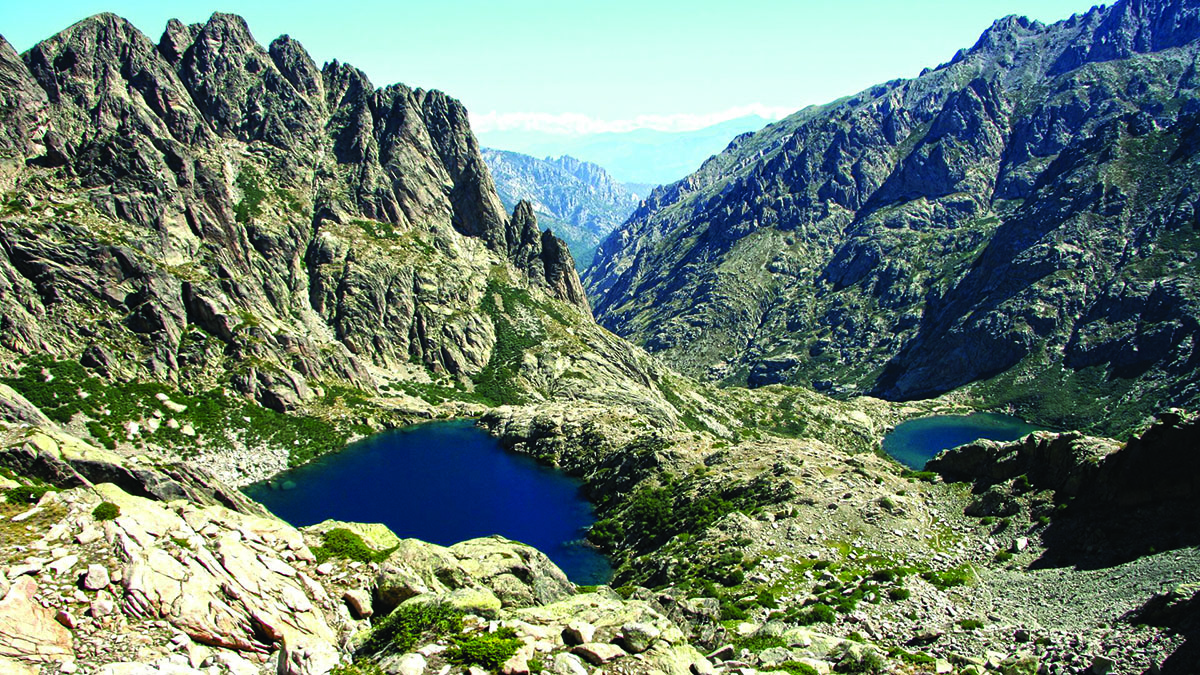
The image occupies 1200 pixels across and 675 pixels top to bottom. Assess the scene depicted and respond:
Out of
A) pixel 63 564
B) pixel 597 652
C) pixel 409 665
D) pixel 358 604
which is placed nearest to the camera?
pixel 63 564

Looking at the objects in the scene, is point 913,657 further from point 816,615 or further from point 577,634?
point 577,634

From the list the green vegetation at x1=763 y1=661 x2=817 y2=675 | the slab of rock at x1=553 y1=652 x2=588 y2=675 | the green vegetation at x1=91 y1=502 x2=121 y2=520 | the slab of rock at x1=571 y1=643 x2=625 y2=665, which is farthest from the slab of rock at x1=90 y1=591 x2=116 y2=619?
the green vegetation at x1=763 y1=661 x2=817 y2=675

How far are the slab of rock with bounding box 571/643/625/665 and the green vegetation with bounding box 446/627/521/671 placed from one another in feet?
8.35

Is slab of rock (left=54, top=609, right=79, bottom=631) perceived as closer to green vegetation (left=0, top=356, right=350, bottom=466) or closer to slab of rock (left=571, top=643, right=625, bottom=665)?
slab of rock (left=571, top=643, right=625, bottom=665)

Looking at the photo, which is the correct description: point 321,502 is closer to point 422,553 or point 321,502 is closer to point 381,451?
point 381,451

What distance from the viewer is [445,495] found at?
456ft

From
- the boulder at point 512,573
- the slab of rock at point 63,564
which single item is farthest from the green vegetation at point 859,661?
the slab of rock at point 63,564

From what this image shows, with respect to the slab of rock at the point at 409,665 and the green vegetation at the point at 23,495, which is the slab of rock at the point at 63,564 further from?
the slab of rock at the point at 409,665

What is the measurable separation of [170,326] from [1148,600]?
18693 cm

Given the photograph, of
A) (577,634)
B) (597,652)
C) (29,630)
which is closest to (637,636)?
(597,652)

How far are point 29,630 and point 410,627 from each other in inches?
480

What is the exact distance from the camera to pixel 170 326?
164875 mm

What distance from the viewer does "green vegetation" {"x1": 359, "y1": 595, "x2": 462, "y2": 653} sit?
26703 millimetres

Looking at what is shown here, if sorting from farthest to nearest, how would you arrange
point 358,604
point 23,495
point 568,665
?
1. point 358,604
2. point 23,495
3. point 568,665
